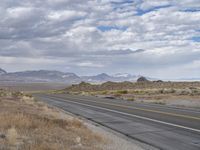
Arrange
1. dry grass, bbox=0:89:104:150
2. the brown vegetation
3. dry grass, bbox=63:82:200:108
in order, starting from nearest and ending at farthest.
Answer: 1. dry grass, bbox=0:89:104:150
2. dry grass, bbox=63:82:200:108
3. the brown vegetation

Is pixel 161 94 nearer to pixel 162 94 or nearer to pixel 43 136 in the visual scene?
pixel 162 94

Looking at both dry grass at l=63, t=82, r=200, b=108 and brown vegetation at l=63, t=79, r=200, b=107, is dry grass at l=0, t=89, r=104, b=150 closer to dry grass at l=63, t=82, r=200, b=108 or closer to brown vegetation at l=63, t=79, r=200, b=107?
dry grass at l=63, t=82, r=200, b=108

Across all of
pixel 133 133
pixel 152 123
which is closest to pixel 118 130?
pixel 133 133

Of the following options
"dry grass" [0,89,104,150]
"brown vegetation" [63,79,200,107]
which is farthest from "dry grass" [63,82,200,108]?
"dry grass" [0,89,104,150]

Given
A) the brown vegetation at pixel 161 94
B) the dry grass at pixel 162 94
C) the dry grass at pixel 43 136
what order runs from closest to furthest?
the dry grass at pixel 43 136 < the dry grass at pixel 162 94 < the brown vegetation at pixel 161 94

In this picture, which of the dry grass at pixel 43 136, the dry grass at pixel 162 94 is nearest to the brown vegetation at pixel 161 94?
the dry grass at pixel 162 94

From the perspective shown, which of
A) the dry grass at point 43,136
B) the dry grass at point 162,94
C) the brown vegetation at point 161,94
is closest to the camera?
the dry grass at point 43,136

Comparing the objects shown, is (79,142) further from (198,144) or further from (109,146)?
(198,144)

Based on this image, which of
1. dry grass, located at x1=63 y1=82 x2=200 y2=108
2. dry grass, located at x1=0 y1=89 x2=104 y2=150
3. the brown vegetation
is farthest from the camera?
the brown vegetation

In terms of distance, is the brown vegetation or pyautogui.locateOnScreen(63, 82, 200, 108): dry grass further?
the brown vegetation

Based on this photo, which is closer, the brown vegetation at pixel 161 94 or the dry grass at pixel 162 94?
the dry grass at pixel 162 94

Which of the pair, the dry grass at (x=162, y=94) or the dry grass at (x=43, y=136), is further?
the dry grass at (x=162, y=94)

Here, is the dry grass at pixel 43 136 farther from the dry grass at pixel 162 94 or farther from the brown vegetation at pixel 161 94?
the brown vegetation at pixel 161 94

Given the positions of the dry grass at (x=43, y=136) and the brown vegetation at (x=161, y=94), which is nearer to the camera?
the dry grass at (x=43, y=136)
